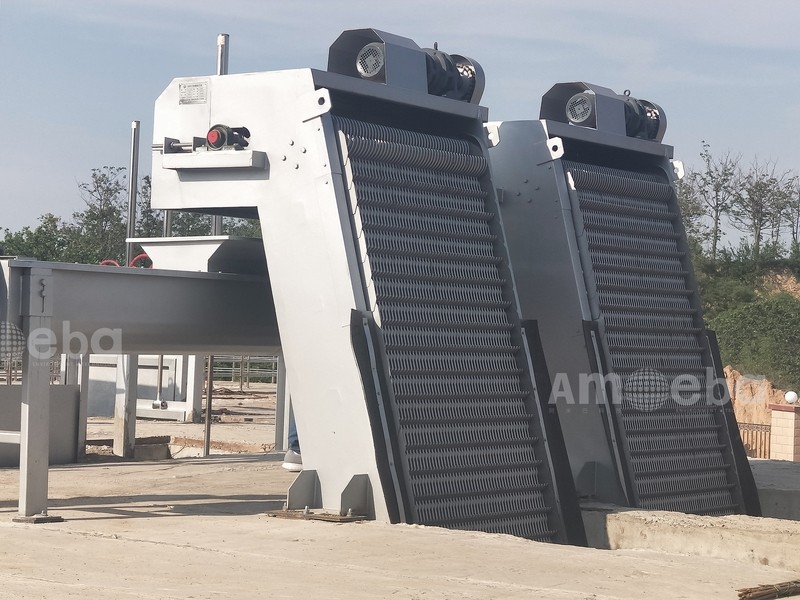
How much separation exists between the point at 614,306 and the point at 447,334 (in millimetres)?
3174

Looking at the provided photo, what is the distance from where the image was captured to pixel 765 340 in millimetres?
38000

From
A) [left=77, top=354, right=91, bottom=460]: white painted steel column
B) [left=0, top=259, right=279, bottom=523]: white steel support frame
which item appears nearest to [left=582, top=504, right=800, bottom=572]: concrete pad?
[left=0, top=259, right=279, bottom=523]: white steel support frame

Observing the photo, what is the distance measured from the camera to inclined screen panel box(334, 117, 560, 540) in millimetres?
10750

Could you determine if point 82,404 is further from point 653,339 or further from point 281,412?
point 653,339

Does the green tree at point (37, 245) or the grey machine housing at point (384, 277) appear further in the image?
the green tree at point (37, 245)

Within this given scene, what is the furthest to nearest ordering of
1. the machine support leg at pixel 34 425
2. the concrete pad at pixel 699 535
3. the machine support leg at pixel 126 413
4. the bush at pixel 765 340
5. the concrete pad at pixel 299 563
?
the bush at pixel 765 340, the machine support leg at pixel 126 413, the concrete pad at pixel 699 535, the machine support leg at pixel 34 425, the concrete pad at pixel 299 563

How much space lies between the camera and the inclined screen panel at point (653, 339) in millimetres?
13758

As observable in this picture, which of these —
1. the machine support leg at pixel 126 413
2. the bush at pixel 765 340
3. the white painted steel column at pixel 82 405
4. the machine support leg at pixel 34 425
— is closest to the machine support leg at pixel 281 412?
the machine support leg at pixel 126 413

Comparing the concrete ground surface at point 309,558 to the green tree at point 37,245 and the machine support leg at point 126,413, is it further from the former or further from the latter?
the green tree at point 37,245

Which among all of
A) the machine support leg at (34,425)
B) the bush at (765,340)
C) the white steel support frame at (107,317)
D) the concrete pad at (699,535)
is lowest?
the concrete pad at (699,535)

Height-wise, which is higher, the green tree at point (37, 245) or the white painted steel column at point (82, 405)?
the green tree at point (37, 245)

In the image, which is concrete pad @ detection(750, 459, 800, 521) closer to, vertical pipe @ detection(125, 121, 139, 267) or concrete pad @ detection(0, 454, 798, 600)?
concrete pad @ detection(0, 454, 798, 600)

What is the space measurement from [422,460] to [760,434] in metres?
16.7

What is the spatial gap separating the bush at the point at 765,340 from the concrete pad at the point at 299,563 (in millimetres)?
28430
